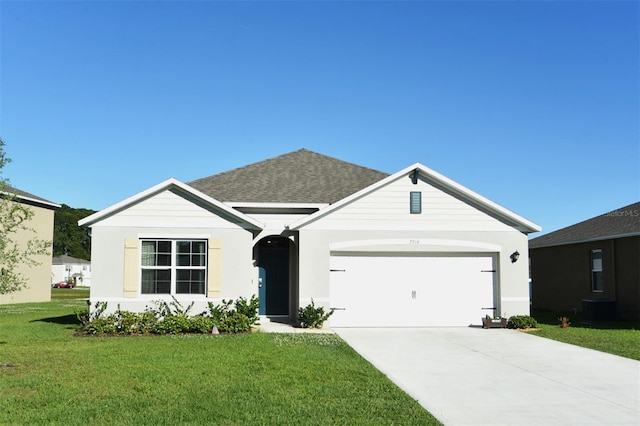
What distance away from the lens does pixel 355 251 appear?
17.5 meters

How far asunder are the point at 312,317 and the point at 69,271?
71.1 metres

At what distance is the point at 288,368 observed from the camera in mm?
9977

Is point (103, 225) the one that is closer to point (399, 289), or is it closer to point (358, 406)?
point (399, 289)

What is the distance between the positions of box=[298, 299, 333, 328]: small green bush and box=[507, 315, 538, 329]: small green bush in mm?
5502

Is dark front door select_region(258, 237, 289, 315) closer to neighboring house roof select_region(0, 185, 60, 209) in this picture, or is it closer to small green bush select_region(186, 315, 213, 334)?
small green bush select_region(186, 315, 213, 334)

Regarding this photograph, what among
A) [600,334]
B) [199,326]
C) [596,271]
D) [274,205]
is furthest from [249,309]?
[596,271]

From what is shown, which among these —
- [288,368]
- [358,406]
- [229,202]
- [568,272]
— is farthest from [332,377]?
[568,272]

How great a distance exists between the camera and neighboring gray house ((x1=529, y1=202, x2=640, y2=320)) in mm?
19281

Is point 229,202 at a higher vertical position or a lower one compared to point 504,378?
higher

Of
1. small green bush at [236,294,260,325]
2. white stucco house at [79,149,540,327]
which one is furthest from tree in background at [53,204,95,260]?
small green bush at [236,294,260,325]

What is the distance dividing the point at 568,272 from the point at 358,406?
18869 mm

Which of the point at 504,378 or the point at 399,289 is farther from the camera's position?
the point at 399,289

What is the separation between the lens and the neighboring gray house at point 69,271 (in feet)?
254

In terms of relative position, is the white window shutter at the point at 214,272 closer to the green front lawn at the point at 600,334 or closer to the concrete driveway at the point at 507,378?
the concrete driveway at the point at 507,378
